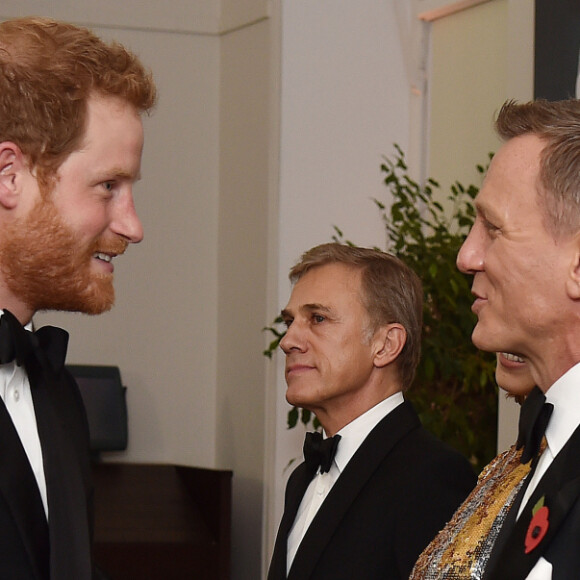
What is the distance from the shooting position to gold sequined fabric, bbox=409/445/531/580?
1786mm

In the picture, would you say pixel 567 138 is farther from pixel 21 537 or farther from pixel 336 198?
pixel 336 198

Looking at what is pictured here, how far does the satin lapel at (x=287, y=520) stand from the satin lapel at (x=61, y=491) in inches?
41.6

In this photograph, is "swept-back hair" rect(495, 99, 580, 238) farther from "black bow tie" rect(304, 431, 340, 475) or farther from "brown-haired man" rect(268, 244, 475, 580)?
"black bow tie" rect(304, 431, 340, 475)

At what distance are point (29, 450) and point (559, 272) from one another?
0.96 meters

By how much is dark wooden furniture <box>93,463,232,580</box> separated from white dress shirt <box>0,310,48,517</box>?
2.73m

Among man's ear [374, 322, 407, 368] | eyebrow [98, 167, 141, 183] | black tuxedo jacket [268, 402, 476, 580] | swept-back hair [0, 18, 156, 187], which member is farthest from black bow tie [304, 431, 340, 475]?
swept-back hair [0, 18, 156, 187]

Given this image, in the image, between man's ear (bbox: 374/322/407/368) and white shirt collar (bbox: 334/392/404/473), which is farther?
man's ear (bbox: 374/322/407/368)

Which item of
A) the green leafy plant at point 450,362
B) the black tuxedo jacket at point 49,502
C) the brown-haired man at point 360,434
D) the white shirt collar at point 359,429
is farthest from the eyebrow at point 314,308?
the black tuxedo jacket at point 49,502

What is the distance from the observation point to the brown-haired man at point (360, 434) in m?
2.70

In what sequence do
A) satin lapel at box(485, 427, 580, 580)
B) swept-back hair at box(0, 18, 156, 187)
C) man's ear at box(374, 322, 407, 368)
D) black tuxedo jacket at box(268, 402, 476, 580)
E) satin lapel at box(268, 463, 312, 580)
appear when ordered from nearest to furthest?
satin lapel at box(485, 427, 580, 580) < swept-back hair at box(0, 18, 156, 187) < black tuxedo jacket at box(268, 402, 476, 580) < satin lapel at box(268, 463, 312, 580) < man's ear at box(374, 322, 407, 368)

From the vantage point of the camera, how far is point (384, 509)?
108 inches

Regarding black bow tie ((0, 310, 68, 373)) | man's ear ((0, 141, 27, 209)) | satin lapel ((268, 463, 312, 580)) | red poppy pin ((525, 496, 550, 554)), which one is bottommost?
satin lapel ((268, 463, 312, 580))

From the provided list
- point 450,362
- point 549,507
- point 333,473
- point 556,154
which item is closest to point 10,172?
point 556,154

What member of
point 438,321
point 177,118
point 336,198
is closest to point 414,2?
point 336,198
